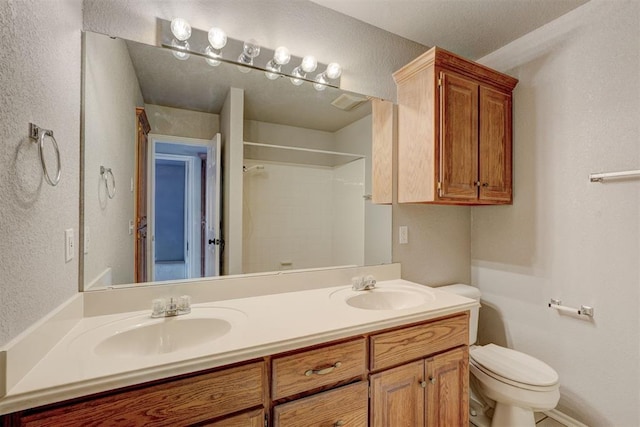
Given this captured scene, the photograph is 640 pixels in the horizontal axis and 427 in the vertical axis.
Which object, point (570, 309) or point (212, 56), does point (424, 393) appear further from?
point (212, 56)

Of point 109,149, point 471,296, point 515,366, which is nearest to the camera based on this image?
point 109,149

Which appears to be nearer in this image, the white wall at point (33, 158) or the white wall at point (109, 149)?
the white wall at point (33, 158)

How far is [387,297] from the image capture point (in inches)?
64.6

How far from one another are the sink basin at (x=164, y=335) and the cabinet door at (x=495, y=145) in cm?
165

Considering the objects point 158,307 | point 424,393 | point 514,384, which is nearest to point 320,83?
point 158,307

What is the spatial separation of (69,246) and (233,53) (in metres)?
1.09

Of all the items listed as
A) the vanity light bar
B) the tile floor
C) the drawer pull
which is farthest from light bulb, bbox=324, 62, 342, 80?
the tile floor

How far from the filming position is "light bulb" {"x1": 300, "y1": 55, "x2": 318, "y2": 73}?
1604 millimetres

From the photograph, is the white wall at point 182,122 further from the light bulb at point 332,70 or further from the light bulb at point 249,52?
the light bulb at point 332,70

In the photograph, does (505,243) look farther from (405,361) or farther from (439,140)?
(405,361)

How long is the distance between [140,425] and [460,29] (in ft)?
8.13

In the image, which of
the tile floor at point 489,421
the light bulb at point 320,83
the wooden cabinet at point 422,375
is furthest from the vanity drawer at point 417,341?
the light bulb at point 320,83

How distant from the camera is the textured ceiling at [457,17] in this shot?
64.9 inches

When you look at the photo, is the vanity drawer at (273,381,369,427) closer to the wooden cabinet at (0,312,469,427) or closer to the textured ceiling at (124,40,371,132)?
the wooden cabinet at (0,312,469,427)
